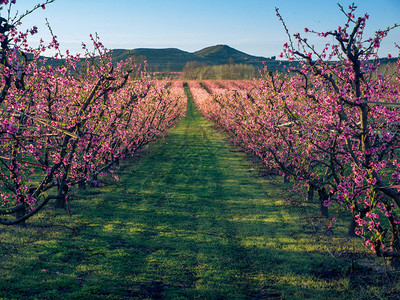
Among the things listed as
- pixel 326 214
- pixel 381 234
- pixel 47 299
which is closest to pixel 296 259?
pixel 381 234

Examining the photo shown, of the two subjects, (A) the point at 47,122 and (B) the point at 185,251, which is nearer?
(A) the point at 47,122

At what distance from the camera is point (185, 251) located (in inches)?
387

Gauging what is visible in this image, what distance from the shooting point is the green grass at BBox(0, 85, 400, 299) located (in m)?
7.71

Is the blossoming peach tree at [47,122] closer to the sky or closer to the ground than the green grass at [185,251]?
closer to the sky

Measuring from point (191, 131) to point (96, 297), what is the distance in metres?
30.1

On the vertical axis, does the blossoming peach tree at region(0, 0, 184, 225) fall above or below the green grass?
above

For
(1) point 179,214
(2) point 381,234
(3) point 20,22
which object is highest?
(3) point 20,22

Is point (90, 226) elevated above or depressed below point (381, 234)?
below

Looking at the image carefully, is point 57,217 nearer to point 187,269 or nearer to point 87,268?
point 87,268

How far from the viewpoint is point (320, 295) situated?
294 inches

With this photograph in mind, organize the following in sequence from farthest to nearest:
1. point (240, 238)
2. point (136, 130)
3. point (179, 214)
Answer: point (136, 130), point (179, 214), point (240, 238)

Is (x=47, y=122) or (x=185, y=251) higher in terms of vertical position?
(x=47, y=122)

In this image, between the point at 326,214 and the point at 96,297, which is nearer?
the point at 96,297

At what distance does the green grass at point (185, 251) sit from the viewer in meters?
7.71
